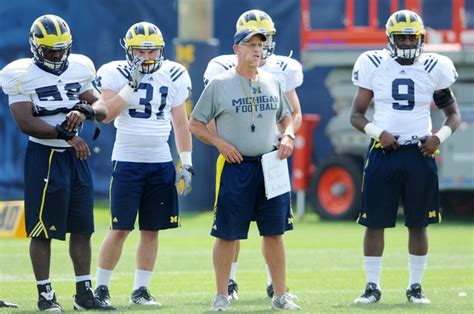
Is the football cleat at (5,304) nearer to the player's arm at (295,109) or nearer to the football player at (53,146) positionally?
the football player at (53,146)

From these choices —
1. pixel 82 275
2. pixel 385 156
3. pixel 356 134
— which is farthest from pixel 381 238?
pixel 356 134

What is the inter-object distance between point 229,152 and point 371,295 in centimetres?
167

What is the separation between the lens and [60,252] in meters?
13.6

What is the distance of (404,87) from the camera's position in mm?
9594

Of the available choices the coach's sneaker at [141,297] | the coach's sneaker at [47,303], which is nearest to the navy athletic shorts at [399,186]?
the coach's sneaker at [141,297]

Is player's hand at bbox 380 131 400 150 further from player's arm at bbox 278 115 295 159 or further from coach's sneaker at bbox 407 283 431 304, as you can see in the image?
coach's sneaker at bbox 407 283 431 304

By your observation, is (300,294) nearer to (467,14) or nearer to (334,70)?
(334,70)

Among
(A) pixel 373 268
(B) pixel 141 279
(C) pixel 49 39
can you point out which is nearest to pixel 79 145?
(C) pixel 49 39

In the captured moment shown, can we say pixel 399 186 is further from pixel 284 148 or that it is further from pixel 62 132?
pixel 62 132

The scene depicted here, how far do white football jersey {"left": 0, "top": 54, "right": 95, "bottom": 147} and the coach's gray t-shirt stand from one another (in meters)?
0.87

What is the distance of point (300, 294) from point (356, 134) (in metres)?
7.68

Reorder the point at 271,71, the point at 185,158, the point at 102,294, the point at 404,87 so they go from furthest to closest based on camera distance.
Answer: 1. the point at 271,71
2. the point at 404,87
3. the point at 185,158
4. the point at 102,294

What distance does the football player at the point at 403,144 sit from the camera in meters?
9.51

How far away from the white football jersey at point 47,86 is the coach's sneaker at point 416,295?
2.79 metres
